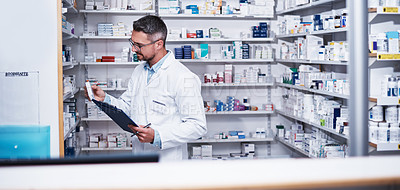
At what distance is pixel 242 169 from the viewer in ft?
4.25

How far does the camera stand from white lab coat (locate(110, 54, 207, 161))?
2740 millimetres

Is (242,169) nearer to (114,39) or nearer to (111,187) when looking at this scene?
(111,187)

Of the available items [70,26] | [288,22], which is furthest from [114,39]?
[288,22]

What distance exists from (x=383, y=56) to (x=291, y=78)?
217 centimetres

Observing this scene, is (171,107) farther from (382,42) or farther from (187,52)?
(187,52)

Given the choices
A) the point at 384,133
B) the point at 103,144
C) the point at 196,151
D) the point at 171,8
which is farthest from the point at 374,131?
the point at 103,144

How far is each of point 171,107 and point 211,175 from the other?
1713 mm

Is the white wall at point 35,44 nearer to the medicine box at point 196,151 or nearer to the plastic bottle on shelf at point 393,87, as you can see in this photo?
the plastic bottle on shelf at point 393,87

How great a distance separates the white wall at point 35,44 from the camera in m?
2.74

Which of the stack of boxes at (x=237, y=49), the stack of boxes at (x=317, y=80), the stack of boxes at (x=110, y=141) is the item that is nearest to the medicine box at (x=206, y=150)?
the stack of boxes at (x=110, y=141)

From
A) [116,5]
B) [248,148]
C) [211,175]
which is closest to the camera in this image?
[211,175]

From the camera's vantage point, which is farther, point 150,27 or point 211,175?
point 150,27

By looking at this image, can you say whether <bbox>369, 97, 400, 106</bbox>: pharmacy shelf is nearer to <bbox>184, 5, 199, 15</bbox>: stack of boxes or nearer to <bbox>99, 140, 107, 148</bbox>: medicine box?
<bbox>184, 5, 199, 15</bbox>: stack of boxes

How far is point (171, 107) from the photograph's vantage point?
2928mm
